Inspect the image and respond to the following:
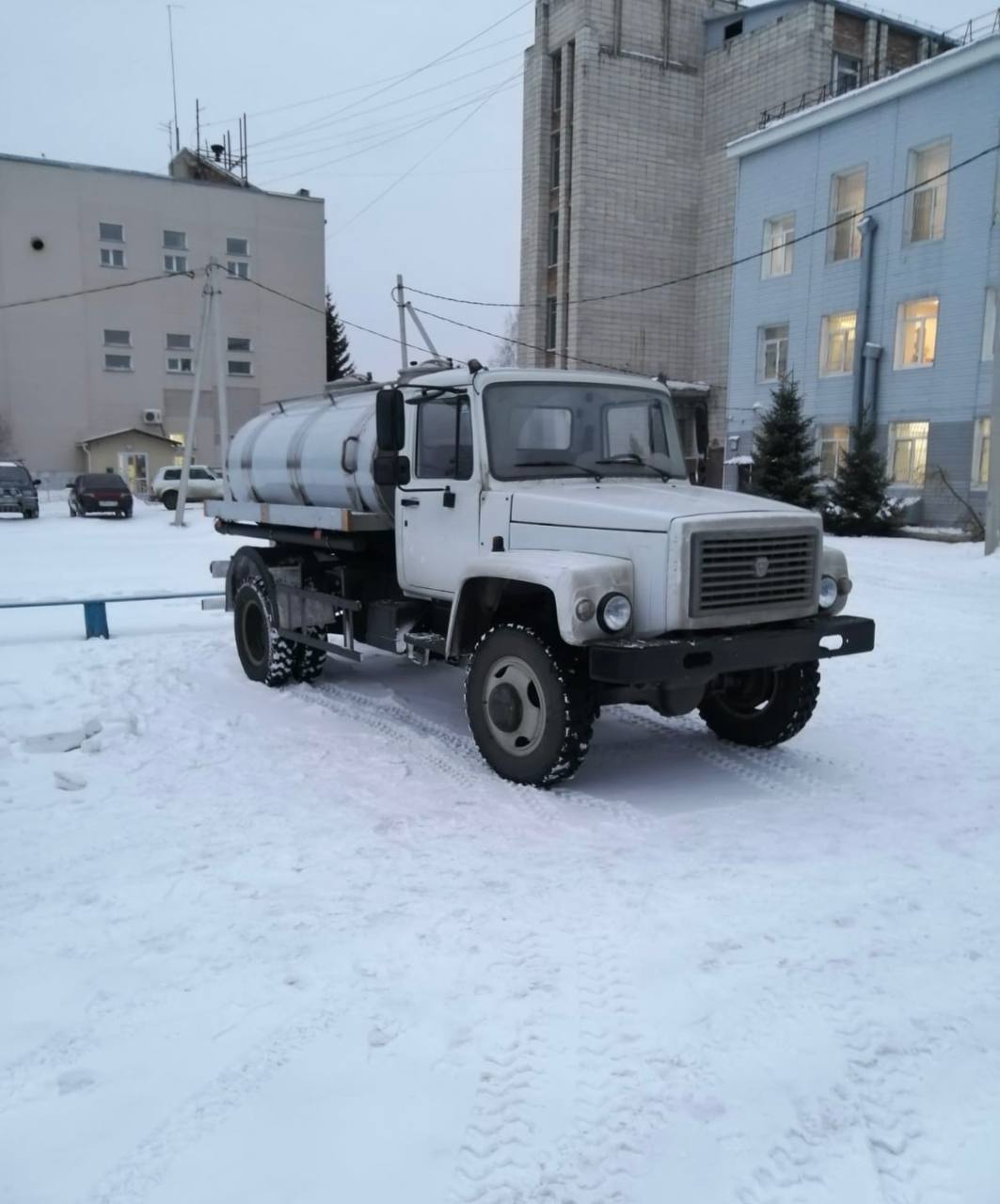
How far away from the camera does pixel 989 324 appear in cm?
2220

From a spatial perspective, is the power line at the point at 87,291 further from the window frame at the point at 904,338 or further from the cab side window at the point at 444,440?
the cab side window at the point at 444,440

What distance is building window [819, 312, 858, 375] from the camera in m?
25.7

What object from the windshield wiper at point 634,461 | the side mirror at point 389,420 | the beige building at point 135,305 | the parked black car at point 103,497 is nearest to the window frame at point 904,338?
the windshield wiper at point 634,461

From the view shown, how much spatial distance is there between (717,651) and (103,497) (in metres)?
29.3

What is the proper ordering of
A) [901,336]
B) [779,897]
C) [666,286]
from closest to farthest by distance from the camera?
[779,897] < [901,336] < [666,286]

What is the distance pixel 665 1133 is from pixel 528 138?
45276mm

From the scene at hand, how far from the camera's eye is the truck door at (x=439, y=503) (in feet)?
21.5

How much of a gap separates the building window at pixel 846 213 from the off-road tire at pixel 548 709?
22.9 m

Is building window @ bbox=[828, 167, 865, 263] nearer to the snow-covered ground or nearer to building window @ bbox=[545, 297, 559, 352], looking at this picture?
building window @ bbox=[545, 297, 559, 352]

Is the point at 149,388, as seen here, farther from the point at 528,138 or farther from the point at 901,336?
the point at 901,336

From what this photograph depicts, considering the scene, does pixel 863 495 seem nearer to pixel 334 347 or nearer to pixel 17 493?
pixel 17 493

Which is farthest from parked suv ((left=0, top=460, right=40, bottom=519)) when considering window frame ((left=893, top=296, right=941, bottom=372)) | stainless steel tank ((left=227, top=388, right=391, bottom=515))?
window frame ((left=893, top=296, right=941, bottom=372))

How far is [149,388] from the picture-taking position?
5103 centimetres

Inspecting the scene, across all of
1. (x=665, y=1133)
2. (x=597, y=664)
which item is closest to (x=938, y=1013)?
(x=665, y=1133)
